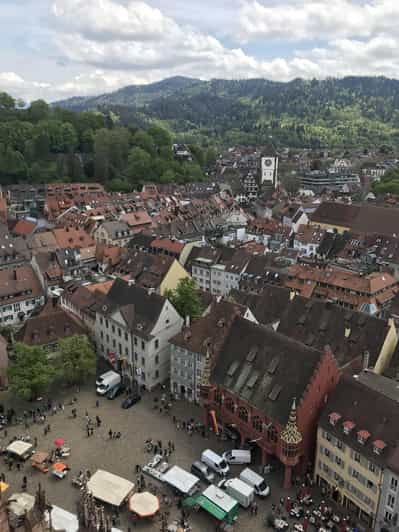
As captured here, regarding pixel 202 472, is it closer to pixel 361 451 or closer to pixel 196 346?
pixel 196 346

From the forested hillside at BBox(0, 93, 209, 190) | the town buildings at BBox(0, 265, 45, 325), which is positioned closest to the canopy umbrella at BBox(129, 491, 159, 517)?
the town buildings at BBox(0, 265, 45, 325)

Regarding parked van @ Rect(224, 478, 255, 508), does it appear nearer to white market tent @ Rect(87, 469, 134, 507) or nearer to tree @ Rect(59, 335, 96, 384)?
white market tent @ Rect(87, 469, 134, 507)

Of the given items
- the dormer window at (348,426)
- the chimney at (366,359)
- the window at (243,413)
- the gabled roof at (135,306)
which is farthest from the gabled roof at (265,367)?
the gabled roof at (135,306)

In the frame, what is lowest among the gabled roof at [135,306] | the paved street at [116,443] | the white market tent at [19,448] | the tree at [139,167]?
the paved street at [116,443]

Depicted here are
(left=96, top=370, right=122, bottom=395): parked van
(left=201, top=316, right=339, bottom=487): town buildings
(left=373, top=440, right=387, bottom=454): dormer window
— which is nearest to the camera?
(left=373, top=440, right=387, bottom=454): dormer window

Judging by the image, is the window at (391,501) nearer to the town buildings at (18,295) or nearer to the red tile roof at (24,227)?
the town buildings at (18,295)

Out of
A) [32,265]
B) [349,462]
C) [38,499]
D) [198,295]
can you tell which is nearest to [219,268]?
[198,295]
